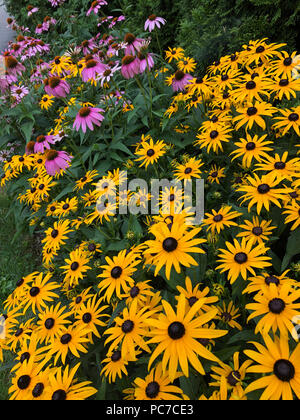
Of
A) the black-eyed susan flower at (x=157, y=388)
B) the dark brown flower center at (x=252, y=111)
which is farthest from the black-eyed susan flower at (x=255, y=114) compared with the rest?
the black-eyed susan flower at (x=157, y=388)

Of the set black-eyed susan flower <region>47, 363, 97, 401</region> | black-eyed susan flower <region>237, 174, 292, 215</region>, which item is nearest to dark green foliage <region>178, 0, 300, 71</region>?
black-eyed susan flower <region>237, 174, 292, 215</region>

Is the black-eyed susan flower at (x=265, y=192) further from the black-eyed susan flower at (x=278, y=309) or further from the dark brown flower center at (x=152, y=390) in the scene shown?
the dark brown flower center at (x=152, y=390)

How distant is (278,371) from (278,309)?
8.1 inches

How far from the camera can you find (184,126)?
275cm

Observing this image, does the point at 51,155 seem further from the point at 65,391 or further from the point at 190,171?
the point at 65,391

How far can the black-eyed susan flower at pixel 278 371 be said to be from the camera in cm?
89

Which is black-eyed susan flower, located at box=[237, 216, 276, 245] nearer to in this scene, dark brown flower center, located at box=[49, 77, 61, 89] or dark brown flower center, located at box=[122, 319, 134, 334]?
dark brown flower center, located at box=[122, 319, 134, 334]

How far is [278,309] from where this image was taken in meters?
1.06

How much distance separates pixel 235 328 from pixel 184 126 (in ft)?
6.01

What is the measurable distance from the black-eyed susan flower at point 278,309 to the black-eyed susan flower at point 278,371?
66 mm

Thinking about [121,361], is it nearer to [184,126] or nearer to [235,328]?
[235,328]

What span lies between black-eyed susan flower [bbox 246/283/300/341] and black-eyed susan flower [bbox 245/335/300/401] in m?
0.07

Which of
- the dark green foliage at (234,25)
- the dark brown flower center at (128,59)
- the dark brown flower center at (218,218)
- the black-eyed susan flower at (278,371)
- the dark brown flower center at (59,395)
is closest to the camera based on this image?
the black-eyed susan flower at (278,371)
